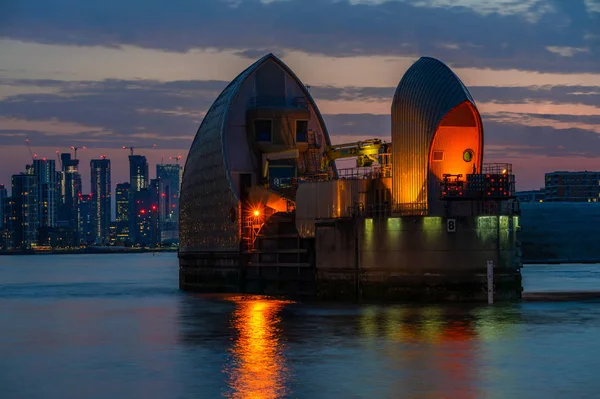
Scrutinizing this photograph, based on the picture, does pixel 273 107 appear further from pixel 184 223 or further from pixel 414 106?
pixel 414 106

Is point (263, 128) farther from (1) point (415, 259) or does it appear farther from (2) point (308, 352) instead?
(2) point (308, 352)

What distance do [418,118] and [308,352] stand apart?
25.9 metres

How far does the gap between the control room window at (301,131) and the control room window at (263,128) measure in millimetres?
3125

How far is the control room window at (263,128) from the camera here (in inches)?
3602

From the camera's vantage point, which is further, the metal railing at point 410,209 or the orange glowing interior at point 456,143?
the orange glowing interior at point 456,143

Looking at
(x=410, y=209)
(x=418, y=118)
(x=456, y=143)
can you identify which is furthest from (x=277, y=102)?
(x=456, y=143)

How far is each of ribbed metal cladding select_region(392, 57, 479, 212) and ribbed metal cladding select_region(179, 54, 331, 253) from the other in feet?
64.3

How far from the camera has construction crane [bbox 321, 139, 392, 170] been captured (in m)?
77.8

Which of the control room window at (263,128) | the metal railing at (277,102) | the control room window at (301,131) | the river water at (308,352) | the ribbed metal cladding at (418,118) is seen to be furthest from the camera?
the control room window at (301,131)

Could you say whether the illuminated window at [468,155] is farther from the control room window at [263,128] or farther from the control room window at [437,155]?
the control room window at [263,128]

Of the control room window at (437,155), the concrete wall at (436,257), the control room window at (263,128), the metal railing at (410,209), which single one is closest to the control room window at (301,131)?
the control room window at (263,128)

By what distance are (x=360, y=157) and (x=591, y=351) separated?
37.3 metres

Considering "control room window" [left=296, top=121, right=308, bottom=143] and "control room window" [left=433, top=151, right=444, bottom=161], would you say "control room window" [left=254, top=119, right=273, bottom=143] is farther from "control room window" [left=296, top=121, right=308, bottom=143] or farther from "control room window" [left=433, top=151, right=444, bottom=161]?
"control room window" [left=433, top=151, right=444, bottom=161]

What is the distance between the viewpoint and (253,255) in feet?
279
